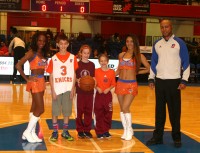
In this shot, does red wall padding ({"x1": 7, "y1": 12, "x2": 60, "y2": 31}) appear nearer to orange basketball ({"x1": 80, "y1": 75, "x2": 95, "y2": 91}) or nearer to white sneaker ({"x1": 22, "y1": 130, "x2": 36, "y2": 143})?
orange basketball ({"x1": 80, "y1": 75, "x2": 95, "y2": 91})

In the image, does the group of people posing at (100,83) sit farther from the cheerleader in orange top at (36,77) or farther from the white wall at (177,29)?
the white wall at (177,29)

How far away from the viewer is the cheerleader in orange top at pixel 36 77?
7039mm

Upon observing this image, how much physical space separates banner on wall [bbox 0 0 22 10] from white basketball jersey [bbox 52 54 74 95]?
13458 millimetres

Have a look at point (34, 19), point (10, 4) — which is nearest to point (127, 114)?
point (10, 4)

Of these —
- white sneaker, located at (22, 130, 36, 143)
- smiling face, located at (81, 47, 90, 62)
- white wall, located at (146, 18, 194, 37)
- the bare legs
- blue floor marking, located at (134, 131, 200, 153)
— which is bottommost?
blue floor marking, located at (134, 131, 200, 153)

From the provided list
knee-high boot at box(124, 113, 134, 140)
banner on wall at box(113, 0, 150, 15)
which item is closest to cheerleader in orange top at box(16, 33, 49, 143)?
knee-high boot at box(124, 113, 134, 140)

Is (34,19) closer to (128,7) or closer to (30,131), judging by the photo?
(128,7)

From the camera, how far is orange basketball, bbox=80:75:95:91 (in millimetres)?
7281

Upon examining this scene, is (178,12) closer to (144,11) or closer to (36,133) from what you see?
(144,11)

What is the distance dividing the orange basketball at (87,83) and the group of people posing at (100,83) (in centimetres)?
13

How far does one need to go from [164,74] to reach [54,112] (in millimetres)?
1910

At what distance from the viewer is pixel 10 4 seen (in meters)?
20.0

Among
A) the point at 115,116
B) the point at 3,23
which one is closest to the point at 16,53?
the point at 115,116

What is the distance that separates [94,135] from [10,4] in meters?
13.5
